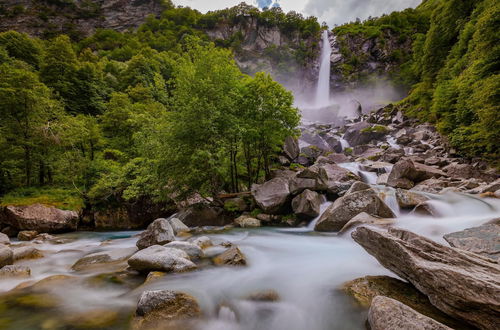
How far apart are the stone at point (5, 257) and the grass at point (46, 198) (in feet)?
22.2

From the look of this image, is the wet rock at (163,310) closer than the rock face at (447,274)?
No

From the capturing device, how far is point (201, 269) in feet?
17.8

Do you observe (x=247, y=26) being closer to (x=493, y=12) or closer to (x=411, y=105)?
(x=411, y=105)

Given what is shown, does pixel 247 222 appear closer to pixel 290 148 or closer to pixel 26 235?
pixel 290 148

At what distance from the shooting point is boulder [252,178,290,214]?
10.9 metres

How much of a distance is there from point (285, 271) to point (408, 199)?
6660mm

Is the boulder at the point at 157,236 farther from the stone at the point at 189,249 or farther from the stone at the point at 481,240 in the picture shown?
the stone at the point at 481,240

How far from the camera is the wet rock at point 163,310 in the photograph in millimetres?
3230

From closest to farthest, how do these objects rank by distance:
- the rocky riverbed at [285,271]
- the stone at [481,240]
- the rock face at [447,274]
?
1. the rock face at [447,274]
2. the rocky riverbed at [285,271]
3. the stone at [481,240]

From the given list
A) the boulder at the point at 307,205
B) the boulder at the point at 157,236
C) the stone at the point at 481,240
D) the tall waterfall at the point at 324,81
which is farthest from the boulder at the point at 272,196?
the tall waterfall at the point at 324,81

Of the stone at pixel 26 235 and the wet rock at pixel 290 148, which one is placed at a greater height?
the wet rock at pixel 290 148

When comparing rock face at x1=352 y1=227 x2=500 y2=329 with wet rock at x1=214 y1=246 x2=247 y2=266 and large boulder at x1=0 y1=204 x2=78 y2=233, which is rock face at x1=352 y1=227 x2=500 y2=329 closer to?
wet rock at x1=214 y1=246 x2=247 y2=266

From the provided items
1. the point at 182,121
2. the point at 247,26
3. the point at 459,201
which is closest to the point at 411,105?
the point at 459,201

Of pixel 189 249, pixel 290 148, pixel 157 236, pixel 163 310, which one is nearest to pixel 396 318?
pixel 163 310
